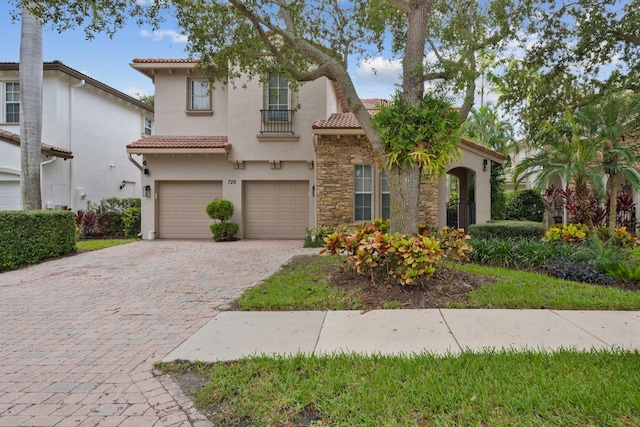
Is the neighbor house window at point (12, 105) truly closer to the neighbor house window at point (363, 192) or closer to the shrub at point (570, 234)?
the neighbor house window at point (363, 192)

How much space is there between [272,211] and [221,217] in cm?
200

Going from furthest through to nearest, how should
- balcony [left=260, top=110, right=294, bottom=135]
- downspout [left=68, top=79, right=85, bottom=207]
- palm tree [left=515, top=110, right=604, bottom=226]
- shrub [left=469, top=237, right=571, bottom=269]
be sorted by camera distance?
1. downspout [left=68, top=79, right=85, bottom=207]
2. balcony [left=260, top=110, right=294, bottom=135]
3. palm tree [left=515, top=110, right=604, bottom=226]
4. shrub [left=469, top=237, right=571, bottom=269]

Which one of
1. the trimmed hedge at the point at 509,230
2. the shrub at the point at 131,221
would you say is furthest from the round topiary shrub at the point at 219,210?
the trimmed hedge at the point at 509,230

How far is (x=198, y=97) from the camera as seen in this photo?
48.4 feet

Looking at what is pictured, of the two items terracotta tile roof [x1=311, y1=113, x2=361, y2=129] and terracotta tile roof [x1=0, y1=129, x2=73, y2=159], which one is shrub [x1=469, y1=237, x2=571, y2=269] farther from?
terracotta tile roof [x1=0, y1=129, x2=73, y2=159]

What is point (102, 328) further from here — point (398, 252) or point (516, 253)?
point (516, 253)

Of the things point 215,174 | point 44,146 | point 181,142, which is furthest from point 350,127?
point 44,146

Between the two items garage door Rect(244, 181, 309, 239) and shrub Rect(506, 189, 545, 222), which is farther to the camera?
shrub Rect(506, 189, 545, 222)

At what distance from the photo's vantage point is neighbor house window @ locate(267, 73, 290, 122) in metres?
13.9

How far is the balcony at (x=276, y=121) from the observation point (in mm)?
13945

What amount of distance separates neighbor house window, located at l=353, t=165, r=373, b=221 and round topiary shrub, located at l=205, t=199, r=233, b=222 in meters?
4.63

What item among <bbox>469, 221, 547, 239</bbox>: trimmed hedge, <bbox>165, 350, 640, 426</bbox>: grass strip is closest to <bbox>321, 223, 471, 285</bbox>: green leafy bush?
<bbox>165, 350, 640, 426</bbox>: grass strip

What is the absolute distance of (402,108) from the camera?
6.67 meters

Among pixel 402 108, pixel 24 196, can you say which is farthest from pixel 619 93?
pixel 24 196
